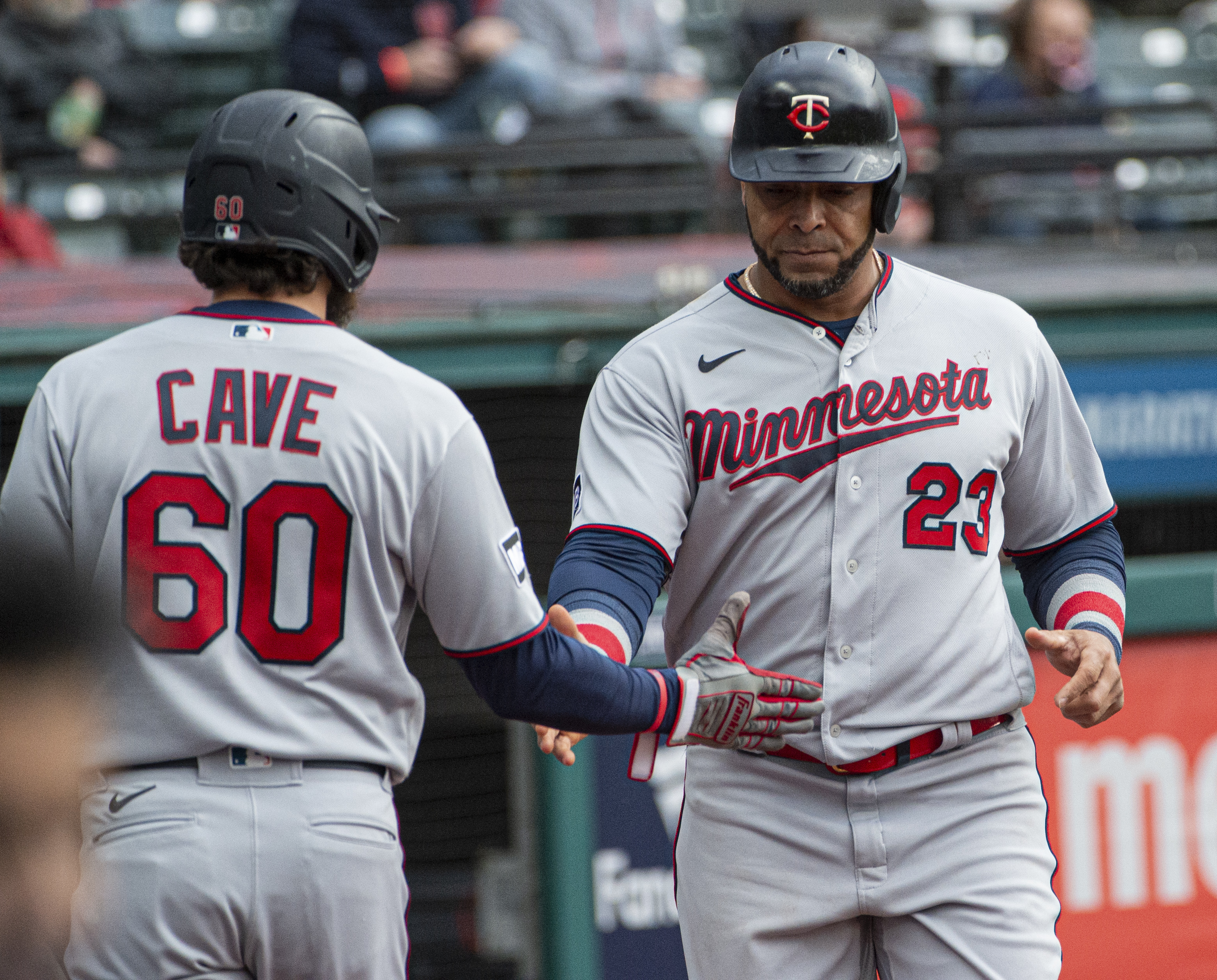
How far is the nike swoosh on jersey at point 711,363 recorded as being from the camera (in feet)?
9.02

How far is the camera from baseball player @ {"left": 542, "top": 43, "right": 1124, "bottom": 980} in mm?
2639

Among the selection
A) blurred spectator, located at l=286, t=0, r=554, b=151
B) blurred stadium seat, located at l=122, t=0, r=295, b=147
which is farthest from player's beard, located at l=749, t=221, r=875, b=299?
blurred stadium seat, located at l=122, t=0, r=295, b=147

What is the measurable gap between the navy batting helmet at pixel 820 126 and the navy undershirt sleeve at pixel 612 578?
2.07 feet

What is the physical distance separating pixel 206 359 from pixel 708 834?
112cm

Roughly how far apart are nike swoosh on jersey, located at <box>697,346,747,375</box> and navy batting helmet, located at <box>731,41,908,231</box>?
291 mm

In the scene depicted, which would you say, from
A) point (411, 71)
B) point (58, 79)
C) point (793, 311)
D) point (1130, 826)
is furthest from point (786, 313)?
point (58, 79)

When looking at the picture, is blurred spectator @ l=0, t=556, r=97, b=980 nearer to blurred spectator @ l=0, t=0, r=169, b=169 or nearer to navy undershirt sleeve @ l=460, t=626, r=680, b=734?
navy undershirt sleeve @ l=460, t=626, r=680, b=734

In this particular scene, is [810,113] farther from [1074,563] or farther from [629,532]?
[1074,563]

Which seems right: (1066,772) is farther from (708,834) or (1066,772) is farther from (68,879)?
(68,879)

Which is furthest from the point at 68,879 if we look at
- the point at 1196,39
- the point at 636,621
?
the point at 1196,39

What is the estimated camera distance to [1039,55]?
6984 millimetres

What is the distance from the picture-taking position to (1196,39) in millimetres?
9641

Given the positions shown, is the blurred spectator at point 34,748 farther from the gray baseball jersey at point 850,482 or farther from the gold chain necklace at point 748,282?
the gold chain necklace at point 748,282

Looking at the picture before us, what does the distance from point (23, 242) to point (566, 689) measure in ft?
15.2
